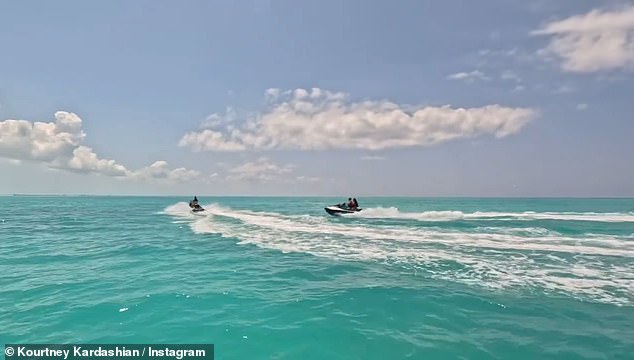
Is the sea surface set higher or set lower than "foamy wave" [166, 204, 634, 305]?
lower

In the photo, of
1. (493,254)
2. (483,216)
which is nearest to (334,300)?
(493,254)

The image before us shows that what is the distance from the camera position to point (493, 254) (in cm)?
1872

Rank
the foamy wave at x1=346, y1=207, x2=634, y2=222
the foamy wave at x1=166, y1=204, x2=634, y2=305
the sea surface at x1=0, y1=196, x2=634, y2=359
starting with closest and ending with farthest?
the sea surface at x1=0, y1=196, x2=634, y2=359 → the foamy wave at x1=166, y1=204, x2=634, y2=305 → the foamy wave at x1=346, y1=207, x2=634, y2=222

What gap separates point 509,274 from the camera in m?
14.1

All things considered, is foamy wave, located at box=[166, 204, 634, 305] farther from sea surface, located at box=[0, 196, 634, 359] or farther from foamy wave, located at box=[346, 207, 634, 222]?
foamy wave, located at box=[346, 207, 634, 222]

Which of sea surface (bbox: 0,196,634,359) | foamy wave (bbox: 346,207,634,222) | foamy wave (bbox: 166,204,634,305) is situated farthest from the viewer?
foamy wave (bbox: 346,207,634,222)

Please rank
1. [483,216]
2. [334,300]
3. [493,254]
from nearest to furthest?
[334,300] → [493,254] → [483,216]

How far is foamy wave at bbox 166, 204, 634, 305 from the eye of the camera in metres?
12.9

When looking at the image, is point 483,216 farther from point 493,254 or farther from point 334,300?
point 334,300

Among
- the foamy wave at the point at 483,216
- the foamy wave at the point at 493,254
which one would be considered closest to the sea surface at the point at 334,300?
the foamy wave at the point at 493,254

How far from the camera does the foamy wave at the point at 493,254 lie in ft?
42.5

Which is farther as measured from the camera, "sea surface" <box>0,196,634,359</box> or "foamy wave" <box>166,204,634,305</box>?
"foamy wave" <box>166,204,634,305</box>

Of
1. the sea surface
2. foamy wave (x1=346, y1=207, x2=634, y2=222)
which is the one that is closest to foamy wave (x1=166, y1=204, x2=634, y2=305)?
the sea surface

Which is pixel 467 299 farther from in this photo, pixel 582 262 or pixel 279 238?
pixel 279 238
